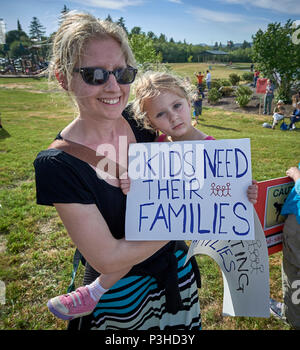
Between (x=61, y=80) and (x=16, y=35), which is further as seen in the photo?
(x=16, y=35)

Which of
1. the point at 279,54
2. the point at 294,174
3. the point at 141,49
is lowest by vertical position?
the point at 294,174

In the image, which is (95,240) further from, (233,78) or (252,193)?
(233,78)

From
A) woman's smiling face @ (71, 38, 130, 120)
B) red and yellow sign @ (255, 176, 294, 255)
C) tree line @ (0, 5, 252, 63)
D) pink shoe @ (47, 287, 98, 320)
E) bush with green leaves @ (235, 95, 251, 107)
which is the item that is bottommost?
pink shoe @ (47, 287, 98, 320)

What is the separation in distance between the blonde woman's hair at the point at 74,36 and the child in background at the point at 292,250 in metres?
1.83

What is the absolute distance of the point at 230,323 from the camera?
2.58m

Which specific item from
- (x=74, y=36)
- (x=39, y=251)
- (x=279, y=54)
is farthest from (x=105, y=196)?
(x=279, y=54)

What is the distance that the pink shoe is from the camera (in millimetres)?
1460

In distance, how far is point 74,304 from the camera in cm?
153

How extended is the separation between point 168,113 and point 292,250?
161 cm

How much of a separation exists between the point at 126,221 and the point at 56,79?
850 millimetres

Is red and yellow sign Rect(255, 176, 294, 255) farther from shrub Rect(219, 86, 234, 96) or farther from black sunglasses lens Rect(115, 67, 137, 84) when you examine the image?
shrub Rect(219, 86, 234, 96)

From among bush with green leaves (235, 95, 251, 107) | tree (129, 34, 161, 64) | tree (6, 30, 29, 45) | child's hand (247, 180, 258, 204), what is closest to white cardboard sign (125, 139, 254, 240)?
child's hand (247, 180, 258, 204)

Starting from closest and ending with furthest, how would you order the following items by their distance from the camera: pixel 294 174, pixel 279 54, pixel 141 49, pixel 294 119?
pixel 294 174
pixel 294 119
pixel 279 54
pixel 141 49

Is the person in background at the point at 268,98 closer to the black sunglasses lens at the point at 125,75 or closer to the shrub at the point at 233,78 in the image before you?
the shrub at the point at 233,78
